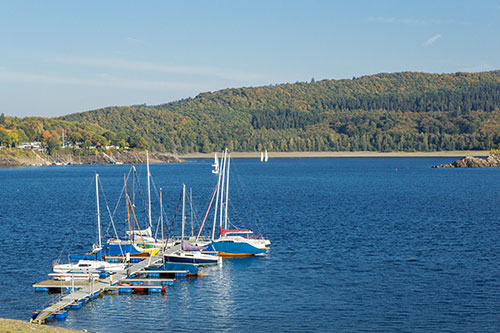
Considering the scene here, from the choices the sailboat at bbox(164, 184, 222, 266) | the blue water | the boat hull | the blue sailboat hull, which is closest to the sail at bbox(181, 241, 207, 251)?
the sailboat at bbox(164, 184, 222, 266)

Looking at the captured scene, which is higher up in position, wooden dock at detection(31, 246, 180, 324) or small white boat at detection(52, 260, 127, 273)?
small white boat at detection(52, 260, 127, 273)

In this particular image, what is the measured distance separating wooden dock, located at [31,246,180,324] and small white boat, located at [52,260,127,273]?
25.8 inches

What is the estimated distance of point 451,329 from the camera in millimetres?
35531

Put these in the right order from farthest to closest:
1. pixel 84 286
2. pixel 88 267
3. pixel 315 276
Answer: pixel 315 276, pixel 88 267, pixel 84 286

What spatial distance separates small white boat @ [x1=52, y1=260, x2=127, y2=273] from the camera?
46750mm

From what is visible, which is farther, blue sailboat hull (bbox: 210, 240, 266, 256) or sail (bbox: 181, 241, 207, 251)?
blue sailboat hull (bbox: 210, 240, 266, 256)

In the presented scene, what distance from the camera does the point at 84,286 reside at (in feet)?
145

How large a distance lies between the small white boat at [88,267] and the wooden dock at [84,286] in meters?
0.66

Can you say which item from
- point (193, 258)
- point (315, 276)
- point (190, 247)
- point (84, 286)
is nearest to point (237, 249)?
point (190, 247)

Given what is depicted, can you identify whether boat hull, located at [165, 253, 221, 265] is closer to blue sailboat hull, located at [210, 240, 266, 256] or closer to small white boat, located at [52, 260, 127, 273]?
blue sailboat hull, located at [210, 240, 266, 256]

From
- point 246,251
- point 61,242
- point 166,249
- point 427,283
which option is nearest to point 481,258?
A: point 427,283

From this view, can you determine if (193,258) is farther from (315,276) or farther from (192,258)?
(315,276)

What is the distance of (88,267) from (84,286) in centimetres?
344

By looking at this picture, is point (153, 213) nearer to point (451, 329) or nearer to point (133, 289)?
point (133, 289)
